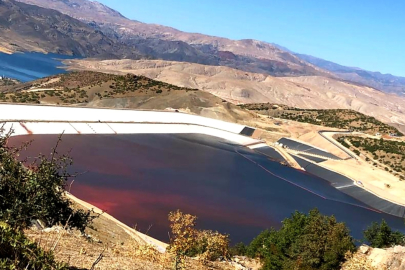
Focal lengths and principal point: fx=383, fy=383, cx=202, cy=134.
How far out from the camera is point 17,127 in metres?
49.2

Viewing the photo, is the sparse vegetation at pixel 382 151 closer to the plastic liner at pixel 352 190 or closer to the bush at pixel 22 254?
the plastic liner at pixel 352 190

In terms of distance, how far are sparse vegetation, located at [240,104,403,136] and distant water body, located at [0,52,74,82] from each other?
82918mm

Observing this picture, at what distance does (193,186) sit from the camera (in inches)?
1660

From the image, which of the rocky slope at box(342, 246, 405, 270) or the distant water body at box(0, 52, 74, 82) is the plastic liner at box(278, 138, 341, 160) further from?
the distant water body at box(0, 52, 74, 82)

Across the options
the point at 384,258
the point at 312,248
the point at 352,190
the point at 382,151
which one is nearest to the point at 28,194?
the point at 312,248

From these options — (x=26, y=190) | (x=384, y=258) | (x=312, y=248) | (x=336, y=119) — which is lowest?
(x=312, y=248)

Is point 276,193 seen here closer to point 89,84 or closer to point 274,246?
point 274,246

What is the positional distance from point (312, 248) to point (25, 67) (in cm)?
15722

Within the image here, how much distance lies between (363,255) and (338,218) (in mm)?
25387

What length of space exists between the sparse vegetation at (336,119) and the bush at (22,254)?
88.6 m

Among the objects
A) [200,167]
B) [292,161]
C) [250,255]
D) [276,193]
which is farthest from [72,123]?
[250,255]

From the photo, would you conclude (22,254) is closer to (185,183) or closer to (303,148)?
(185,183)

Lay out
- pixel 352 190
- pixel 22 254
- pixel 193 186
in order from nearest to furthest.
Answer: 1. pixel 22 254
2. pixel 193 186
3. pixel 352 190

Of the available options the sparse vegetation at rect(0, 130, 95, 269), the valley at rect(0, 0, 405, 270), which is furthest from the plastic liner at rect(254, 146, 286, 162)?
the sparse vegetation at rect(0, 130, 95, 269)
